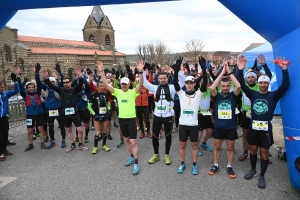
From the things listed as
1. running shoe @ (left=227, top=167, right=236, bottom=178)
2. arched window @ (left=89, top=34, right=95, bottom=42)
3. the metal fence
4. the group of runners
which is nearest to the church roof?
arched window @ (left=89, top=34, right=95, bottom=42)

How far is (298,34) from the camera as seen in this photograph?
295 cm

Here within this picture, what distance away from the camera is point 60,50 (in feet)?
122

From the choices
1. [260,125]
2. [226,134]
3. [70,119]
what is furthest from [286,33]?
[70,119]

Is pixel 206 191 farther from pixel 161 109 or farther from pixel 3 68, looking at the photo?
pixel 3 68

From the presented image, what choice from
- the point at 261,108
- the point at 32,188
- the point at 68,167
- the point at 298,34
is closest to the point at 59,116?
the point at 68,167

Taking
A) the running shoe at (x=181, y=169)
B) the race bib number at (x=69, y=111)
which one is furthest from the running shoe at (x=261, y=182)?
the race bib number at (x=69, y=111)

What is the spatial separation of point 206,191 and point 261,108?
1618 mm

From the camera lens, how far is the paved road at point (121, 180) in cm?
337

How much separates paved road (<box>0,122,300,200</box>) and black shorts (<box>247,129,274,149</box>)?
68 centimetres

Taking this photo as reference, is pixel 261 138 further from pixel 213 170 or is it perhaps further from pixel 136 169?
pixel 136 169

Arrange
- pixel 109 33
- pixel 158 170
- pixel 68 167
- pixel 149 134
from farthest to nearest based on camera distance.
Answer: pixel 109 33, pixel 149 134, pixel 68 167, pixel 158 170

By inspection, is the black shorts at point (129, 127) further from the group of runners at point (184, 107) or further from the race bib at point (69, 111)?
the race bib at point (69, 111)

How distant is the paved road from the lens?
3.37 metres

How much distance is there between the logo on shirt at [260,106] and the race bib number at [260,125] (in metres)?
0.15
